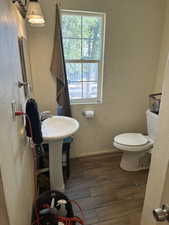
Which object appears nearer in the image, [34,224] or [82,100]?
[34,224]

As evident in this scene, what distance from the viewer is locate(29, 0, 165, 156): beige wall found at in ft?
6.51

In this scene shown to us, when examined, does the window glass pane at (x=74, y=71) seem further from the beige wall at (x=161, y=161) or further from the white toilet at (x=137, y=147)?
the beige wall at (x=161, y=161)

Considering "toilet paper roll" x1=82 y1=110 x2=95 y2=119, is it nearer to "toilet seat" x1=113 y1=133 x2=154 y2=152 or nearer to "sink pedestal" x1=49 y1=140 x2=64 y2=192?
"toilet seat" x1=113 y1=133 x2=154 y2=152

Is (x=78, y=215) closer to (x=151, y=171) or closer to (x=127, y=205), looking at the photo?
(x=127, y=205)

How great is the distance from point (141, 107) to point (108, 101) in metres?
0.60

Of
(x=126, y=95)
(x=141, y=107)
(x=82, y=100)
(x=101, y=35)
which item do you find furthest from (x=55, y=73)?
(x=141, y=107)

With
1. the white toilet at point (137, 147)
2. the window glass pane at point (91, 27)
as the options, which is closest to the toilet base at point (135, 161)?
the white toilet at point (137, 147)

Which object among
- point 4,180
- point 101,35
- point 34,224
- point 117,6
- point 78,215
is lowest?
point 78,215

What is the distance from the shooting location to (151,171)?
0.96 m

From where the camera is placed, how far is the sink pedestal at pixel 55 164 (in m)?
1.63

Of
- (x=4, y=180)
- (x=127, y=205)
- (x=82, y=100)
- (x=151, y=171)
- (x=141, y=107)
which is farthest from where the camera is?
(x=141, y=107)

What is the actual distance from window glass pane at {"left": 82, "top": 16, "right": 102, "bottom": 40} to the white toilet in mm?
1280

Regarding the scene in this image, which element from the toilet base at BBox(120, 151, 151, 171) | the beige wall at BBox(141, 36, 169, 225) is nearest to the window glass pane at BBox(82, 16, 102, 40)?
the beige wall at BBox(141, 36, 169, 225)

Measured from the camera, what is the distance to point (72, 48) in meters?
2.13
